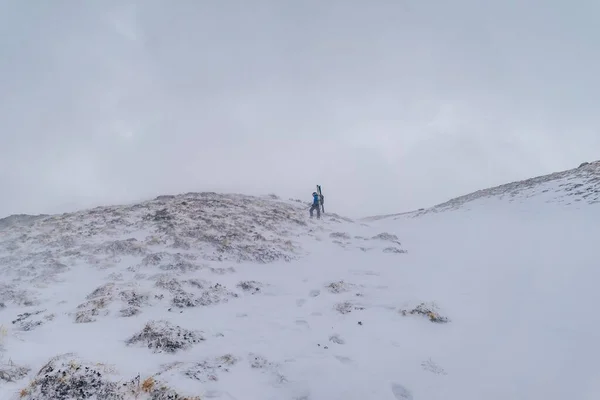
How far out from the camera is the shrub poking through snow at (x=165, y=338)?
27.7 ft

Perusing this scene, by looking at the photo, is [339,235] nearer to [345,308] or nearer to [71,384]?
[345,308]

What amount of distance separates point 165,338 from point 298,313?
389 centimetres

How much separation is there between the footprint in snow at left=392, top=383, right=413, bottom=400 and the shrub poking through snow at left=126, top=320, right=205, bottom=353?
469 cm

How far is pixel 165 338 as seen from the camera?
8688mm

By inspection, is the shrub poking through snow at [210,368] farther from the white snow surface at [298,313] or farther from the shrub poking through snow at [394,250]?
the shrub poking through snow at [394,250]

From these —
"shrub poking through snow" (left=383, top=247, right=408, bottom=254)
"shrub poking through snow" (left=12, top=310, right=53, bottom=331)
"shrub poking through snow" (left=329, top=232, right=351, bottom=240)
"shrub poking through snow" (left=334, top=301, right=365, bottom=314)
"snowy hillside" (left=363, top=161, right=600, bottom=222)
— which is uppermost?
"snowy hillside" (left=363, top=161, right=600, bottom=222)

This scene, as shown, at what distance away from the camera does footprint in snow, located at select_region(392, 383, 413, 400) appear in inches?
265

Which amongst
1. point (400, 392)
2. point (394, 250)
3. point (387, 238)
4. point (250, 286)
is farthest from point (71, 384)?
point (387, 238)

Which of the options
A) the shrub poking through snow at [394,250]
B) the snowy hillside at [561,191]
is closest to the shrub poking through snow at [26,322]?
the shrub poking through snow at [394,250]

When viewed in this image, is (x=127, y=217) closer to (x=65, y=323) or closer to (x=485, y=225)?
(x=65, y=323)

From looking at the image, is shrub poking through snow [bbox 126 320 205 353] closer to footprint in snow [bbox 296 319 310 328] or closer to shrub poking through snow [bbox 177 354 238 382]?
shrub poking through snow [bbox 177 354 238 382]

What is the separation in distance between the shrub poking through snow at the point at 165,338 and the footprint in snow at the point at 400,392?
15.4 ft

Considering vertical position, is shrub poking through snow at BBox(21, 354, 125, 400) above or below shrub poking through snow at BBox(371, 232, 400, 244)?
below

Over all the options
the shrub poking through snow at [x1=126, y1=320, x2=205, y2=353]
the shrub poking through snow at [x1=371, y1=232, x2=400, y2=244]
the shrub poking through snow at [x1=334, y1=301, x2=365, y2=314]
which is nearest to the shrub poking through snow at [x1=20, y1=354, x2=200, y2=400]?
the shrub poking through snow at [x1=126, y1=320, x2=205, y2=353]
